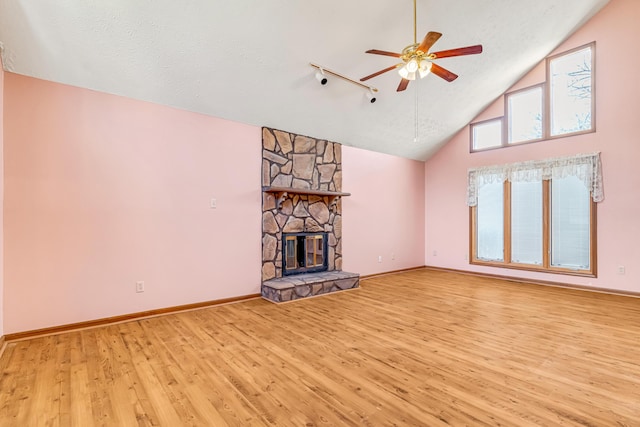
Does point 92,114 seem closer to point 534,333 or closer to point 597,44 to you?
point 534,333

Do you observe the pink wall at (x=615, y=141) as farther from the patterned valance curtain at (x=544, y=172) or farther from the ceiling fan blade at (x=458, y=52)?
the ceiling fan blade at (x=458, y=52)

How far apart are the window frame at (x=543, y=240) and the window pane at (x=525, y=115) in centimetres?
93

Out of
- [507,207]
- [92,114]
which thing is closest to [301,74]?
[92,114]

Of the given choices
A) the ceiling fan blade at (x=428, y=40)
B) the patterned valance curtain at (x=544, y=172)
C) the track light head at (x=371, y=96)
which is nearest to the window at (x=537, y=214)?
the patterned valance curtain at (x=544, y=172)

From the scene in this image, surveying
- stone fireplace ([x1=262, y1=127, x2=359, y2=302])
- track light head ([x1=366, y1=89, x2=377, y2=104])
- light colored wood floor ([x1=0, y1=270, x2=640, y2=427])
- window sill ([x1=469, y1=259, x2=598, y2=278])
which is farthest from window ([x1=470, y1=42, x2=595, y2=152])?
stone fireplace ([x1=262, y1=127, x2=359, y2=302])

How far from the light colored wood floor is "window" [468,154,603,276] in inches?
62.6

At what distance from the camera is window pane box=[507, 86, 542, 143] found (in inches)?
222

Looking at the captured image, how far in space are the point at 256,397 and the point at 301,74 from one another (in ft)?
12.1

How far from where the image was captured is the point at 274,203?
189 inches

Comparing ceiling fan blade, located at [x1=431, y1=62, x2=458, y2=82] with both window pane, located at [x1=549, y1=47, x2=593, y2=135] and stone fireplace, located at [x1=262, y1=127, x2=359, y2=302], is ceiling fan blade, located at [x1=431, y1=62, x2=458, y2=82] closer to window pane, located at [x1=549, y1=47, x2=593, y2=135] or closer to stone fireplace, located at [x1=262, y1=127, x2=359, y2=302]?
stone fireplace, located at [x1=262, y1=127, x2=359, y2=302]

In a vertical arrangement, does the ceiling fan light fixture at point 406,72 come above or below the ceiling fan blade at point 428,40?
below

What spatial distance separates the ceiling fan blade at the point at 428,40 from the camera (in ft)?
8.42

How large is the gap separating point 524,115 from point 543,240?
8.08ft

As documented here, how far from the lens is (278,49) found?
352 centimetres
